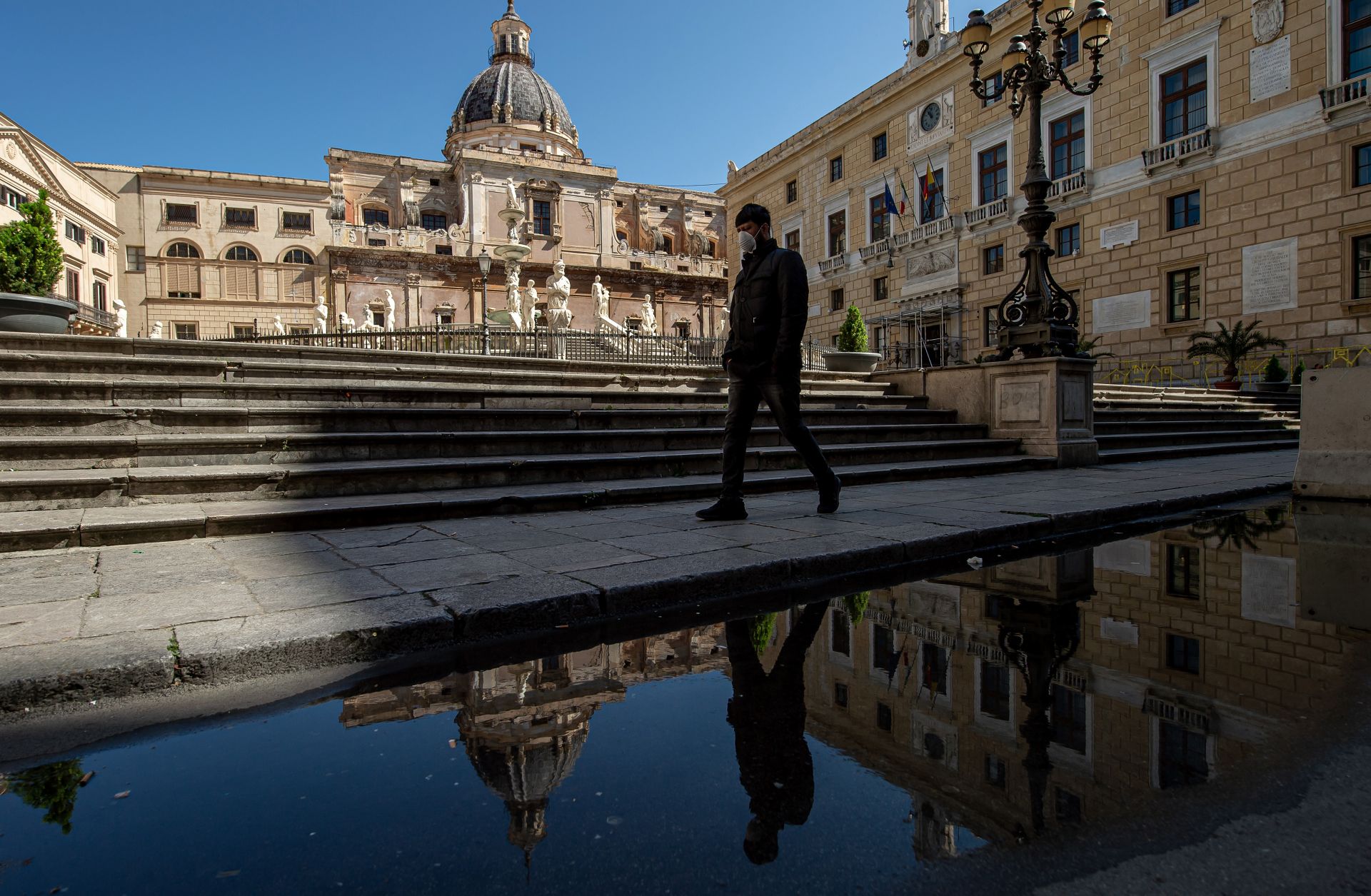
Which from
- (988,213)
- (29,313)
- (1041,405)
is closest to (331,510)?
(29,313)

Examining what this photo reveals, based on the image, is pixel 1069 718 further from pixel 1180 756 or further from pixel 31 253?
pixel 31 253

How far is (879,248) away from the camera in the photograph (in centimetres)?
3102

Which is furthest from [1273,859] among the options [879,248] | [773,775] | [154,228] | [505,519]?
[154,228]

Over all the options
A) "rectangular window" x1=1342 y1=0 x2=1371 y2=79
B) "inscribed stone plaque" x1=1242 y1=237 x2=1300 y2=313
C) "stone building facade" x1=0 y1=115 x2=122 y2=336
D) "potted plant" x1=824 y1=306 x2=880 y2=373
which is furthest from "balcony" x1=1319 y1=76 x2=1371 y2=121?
"stone building facade" x1=0 y1=115 x2=122 y2=336

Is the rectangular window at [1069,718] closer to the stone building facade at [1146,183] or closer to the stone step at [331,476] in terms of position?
the stone step at [331,476]

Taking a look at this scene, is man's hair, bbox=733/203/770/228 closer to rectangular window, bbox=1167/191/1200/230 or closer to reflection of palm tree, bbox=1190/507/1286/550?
reflection of palm tree, bbox=1190/507/1286/550

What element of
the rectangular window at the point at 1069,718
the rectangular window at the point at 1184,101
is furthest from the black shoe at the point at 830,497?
the rectangular window at the point at 1184,101

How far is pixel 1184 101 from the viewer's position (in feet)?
69.6

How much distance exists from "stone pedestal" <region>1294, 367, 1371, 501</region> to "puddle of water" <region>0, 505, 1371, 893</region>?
15.9 feet

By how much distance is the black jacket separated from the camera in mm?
5426

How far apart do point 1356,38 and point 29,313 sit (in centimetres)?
2683

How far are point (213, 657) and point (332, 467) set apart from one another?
3.74 meters

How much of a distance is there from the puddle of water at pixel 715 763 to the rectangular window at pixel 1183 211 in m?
22.1

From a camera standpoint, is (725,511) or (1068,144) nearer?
(725,511)
